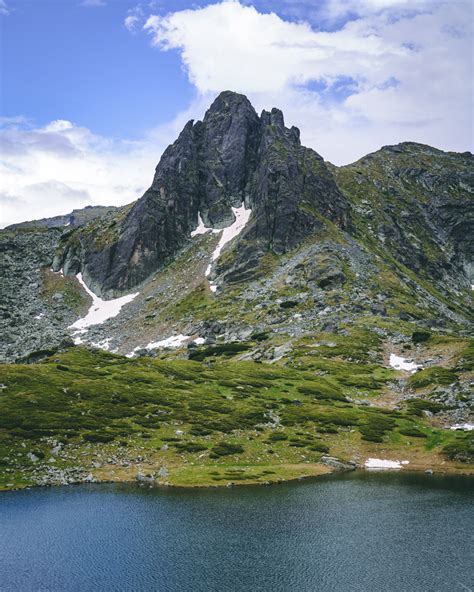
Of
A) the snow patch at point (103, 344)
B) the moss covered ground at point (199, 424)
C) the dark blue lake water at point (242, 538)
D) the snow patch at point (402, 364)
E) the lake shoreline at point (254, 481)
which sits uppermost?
the snow patch at point (103, 344)

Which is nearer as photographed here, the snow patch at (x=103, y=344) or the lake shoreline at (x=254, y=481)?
the lake shoreline at (x=254, y=481)

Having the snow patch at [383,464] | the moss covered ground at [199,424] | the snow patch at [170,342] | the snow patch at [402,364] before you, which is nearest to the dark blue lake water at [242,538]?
the moss covered ground at [199,424]

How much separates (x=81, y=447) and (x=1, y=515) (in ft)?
62.5

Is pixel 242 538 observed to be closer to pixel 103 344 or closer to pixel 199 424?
pixel 199 424

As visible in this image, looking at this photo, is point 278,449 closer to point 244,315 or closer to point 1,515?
point 1,515

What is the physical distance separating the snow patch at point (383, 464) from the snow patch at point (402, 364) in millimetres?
45585

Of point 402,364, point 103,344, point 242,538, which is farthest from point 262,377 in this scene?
point 103,344

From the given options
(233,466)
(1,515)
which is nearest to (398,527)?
(233,466)

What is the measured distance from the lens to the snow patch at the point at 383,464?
2960 inches

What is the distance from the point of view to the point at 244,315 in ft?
559

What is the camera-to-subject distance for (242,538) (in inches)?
1908

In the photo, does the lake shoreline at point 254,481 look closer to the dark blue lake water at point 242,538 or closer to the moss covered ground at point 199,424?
the moss covered ground at point 199,424

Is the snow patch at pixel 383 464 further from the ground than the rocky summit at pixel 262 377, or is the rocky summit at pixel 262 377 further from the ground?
the rocky summit at pixel 262 377

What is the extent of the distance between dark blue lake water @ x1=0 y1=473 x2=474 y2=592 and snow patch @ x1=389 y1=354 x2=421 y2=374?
57075 millimetres
